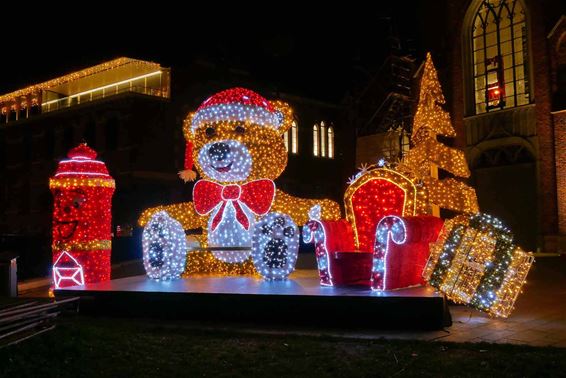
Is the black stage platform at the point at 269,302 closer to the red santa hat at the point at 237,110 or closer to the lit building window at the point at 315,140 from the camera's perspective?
the red santa hat at the point at 237,110

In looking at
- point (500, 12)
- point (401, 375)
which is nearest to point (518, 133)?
point (500, 12)

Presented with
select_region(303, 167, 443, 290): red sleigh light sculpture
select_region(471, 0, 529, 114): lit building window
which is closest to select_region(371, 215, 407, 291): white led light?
select_region(303, 167, 443, 290): red sleigh light sculpture

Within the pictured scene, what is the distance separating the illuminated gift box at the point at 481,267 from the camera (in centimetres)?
717

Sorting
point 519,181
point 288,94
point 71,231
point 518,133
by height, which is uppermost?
point 288,94

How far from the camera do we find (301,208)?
9.98m

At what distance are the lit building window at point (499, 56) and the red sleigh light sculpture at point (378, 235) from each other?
498 inches

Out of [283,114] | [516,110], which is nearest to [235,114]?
[283,114]

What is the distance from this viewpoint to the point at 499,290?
23.5 ft

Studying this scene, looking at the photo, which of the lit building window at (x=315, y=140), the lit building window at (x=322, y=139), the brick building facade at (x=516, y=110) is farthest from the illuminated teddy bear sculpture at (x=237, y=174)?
the lit building window at (x=322, y=139)

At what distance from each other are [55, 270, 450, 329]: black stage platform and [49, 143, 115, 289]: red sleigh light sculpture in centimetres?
56

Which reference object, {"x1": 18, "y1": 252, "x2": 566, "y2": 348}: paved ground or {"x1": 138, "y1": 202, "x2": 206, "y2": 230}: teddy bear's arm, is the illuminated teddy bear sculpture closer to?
{"x1": 138, "y1": 202, "x2": 206, "y2": 230}: teddy bear's arm

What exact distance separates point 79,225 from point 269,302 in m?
3.93

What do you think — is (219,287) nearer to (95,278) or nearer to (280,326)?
(280,326)

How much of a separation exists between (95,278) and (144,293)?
6.25ft
